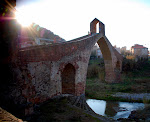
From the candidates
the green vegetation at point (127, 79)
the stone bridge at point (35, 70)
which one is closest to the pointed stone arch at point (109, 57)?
the green vegetation at point (127, 79)

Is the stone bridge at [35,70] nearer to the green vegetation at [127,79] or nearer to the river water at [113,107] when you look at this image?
the river water at [113,107]

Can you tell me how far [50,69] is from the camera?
6266 mm

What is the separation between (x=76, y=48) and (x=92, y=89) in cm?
589

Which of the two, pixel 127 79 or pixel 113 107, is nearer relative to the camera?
pixel 113 107

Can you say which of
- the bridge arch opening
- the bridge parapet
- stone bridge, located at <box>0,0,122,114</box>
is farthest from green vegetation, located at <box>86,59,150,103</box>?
the bridge parapet

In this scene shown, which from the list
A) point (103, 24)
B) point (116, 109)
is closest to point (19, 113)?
point (116, 109)

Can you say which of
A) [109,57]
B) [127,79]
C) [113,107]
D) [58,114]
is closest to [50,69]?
[58,114]

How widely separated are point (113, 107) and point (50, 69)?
17.0 ft

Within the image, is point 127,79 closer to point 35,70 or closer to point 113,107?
point 113,107

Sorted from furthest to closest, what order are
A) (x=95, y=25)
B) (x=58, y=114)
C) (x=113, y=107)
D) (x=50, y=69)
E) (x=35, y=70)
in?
(x=95, y=25), (x=113, y=107), (x=50, y=69), (x=35, y=70), (x=58, y=114)

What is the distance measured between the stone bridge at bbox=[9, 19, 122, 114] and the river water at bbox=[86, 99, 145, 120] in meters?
1.58

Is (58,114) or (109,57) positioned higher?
(109,57)

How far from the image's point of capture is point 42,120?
15.4 feet

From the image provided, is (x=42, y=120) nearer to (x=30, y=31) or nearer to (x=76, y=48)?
(x=76, y=48)
